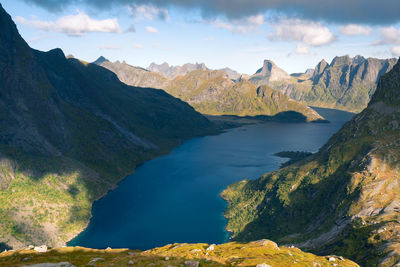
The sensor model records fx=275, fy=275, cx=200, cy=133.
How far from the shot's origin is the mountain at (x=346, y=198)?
329ft

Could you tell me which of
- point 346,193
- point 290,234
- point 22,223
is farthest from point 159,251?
point 22,223

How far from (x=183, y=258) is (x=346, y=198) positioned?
292 feet

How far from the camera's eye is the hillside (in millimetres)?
67625

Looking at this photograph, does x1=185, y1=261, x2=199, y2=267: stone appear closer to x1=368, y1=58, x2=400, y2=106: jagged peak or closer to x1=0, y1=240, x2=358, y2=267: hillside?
x1=0, y1=240, x2=358, y2=267: hillside

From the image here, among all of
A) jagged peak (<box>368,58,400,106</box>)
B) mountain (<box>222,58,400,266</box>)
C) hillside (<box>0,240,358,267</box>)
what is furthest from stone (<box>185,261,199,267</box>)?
jagged peak (<box>368,58,400,106</box>)

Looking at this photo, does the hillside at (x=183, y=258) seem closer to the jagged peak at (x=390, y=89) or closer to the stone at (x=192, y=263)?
the stone at (x=192, y=263)

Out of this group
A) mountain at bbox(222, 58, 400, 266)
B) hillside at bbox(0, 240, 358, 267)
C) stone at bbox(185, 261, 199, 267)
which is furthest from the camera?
mountain at bbox(222, 58, 400, 266)

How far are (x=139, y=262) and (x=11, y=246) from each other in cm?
11957

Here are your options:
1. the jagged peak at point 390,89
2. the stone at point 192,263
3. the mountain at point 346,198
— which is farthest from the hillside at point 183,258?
the jagged peak at point 390,89

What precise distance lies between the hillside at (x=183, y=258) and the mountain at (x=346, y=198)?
25.2m

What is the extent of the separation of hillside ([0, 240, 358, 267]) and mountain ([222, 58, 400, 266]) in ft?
82.7

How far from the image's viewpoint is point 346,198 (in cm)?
12438

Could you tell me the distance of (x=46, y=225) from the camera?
170m

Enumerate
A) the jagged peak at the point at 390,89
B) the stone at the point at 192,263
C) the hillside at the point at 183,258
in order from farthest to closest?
the jagged peak at the point at 390,89
the hillside at the point at 183,258
the stone at the point at 192,263
